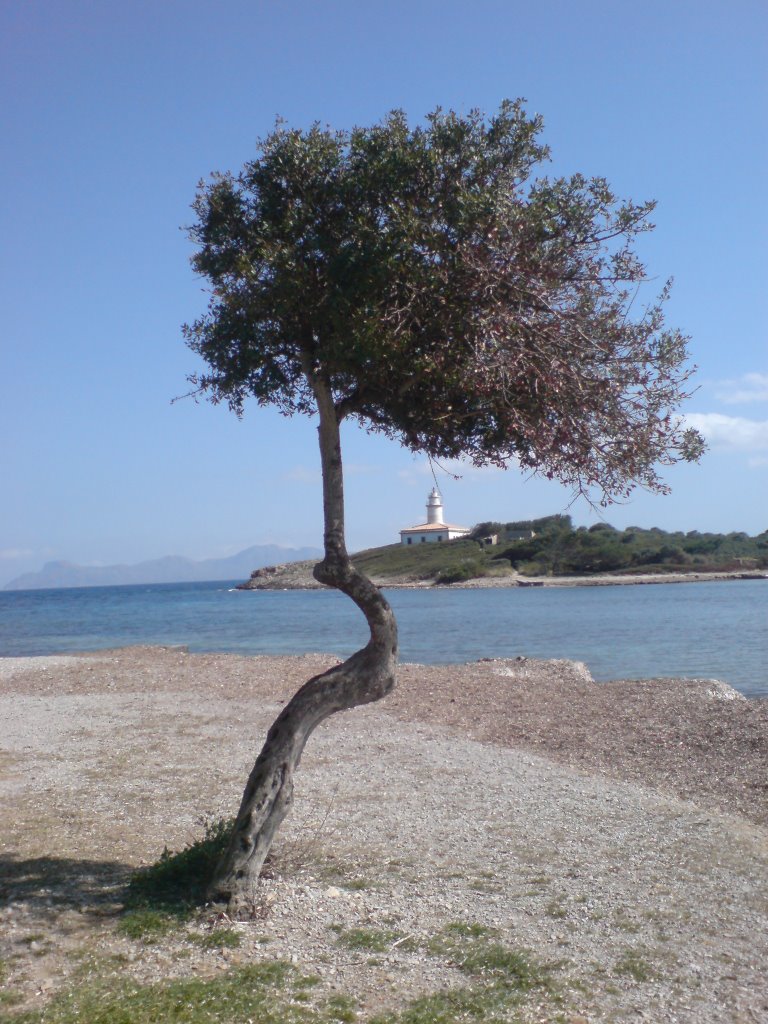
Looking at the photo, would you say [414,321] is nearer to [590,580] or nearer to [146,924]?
[146,924]

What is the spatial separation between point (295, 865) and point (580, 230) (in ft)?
17.6

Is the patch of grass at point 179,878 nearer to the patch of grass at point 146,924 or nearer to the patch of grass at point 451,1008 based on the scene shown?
the patch of grass at point 146,924

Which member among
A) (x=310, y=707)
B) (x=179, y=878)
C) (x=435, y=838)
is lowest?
(x=435, y=838)

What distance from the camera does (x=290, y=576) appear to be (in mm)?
125125

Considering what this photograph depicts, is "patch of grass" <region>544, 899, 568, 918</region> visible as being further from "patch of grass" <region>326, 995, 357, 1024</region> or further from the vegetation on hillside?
the vegetation on hillside

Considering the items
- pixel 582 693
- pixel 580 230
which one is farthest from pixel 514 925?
pixel 582 693

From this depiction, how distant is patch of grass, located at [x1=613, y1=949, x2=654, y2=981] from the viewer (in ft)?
18.2

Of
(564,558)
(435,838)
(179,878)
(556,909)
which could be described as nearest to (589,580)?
(564,558)

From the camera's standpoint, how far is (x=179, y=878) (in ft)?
22.0

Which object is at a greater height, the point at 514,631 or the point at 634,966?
the point at 634,966

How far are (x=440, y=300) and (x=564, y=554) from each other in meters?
87.1

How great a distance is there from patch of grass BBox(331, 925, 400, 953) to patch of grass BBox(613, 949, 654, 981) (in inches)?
54.8

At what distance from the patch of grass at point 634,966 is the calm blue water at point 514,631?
18.1 metres

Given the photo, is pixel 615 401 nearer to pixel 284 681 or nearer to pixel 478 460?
pixel 478 460
